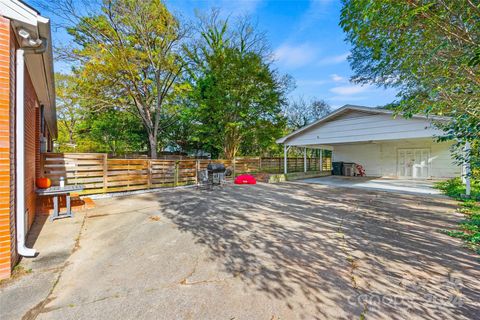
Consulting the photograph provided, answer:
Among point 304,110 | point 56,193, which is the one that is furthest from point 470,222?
point 304,110

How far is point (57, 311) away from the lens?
192 centimetres

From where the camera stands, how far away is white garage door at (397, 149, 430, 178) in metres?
13.2

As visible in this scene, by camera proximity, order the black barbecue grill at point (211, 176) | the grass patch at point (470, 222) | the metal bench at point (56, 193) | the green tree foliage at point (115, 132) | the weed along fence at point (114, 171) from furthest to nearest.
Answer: the green tree foliage at point (115, 132) < the black barbecue grill at point (211, 176) < the weed along fence at point (114, 171) < the metal bench at point (56, 193) < the grass patch at point (470, 222)

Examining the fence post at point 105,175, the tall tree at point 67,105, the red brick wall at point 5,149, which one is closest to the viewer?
the red brick wall at point 5,149

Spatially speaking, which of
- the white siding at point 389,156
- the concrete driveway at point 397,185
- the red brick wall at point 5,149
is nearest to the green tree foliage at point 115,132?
the concrete driveway at point 397,185

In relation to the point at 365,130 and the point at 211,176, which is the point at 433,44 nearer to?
the point at 365,130

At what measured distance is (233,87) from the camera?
14531 millimetres

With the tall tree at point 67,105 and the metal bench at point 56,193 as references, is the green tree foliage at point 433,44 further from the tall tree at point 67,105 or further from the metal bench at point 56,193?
the tall tree at point 67,105

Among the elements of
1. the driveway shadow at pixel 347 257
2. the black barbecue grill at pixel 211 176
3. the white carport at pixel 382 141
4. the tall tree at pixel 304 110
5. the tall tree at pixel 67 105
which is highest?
the tall tree at pixel 304 110

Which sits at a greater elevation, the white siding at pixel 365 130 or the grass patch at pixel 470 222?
the white siding at pixel 365 130

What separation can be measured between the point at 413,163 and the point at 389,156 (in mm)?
1374

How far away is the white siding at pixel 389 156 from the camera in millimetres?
12469

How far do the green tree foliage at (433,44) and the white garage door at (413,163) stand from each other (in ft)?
38.0

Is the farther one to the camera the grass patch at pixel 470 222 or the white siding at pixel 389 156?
the white siding at pixel 389 156
